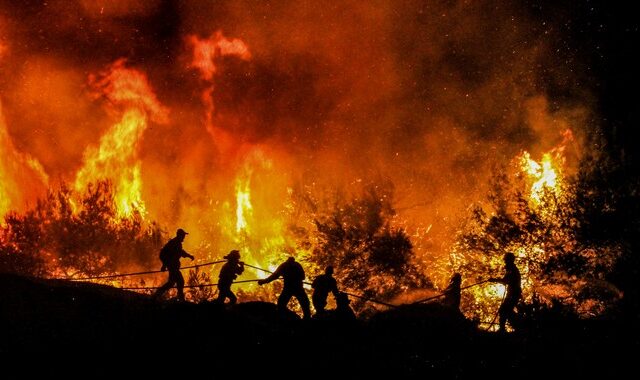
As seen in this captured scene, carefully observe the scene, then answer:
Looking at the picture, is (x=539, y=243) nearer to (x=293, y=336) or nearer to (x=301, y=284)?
(x=301, y=284)

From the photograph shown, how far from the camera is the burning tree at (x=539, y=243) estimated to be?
2197 centimetres

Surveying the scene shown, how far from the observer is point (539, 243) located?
24484 millimetres

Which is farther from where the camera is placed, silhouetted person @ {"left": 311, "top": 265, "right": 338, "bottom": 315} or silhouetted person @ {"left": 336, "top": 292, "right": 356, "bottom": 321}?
silhouetted person @ {"left": 311, "top": 265, "right": 338, "bottom": 315}

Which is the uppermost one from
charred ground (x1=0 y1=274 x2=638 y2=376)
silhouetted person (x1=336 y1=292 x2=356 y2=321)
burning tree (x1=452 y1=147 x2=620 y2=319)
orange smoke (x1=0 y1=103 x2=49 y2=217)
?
orange smoke (x1=0 y1=103 x2=49 y2=217)

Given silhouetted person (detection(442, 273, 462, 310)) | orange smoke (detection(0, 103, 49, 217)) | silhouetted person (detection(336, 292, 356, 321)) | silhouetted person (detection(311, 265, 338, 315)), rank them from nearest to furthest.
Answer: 1. silhouetted person (detection(336, 292, 356, 321))
2. silhouetted person (detection(311, 265, 338, 315))
3. silhouetted person (detection(442, 273, 462, 310))
4. orange smoke (detection(0, 103, 49, 217))

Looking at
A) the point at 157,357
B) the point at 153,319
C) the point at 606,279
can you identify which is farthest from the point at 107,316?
the point at 606,279

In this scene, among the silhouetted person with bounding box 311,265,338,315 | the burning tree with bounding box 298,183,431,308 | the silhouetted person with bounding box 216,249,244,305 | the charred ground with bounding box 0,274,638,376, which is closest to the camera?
the charred ground with bounding box 0,274,638,376

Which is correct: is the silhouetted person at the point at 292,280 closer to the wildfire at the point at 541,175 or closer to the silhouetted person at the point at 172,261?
the silhouetted person at the point at 172,261

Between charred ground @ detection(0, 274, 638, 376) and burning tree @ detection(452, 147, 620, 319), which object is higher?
burning tree @ detection(452, 147, 620, 319)

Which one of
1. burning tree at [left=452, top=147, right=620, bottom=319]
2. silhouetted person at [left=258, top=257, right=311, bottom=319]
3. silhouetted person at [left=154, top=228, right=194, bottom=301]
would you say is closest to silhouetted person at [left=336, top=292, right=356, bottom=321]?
silhouetted person at [left=258, top=257, right=311, bottom=319]

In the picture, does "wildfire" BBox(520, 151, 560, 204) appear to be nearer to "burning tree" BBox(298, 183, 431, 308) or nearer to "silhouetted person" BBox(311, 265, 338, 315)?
"burning tree" BBox(298, 183, 431, 308)

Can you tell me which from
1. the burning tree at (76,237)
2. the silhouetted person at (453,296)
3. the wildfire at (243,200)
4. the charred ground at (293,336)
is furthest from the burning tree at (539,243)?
the burning tree at (76,237)

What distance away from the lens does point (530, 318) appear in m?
14.2

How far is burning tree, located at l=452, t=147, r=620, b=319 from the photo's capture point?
72.1 feet
